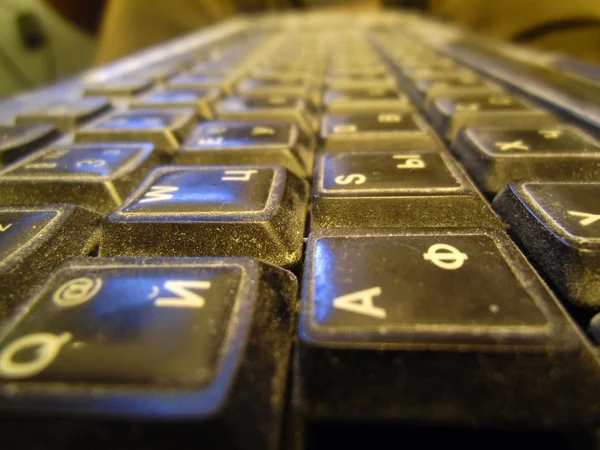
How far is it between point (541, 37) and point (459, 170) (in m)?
1.23

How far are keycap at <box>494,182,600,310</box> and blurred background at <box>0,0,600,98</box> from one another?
1076 mm

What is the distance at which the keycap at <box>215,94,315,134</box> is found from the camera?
0.51m

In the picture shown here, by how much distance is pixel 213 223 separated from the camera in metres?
0.28

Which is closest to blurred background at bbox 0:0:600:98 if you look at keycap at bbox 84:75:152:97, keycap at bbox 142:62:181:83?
keycap at bbox 142:62:181:83

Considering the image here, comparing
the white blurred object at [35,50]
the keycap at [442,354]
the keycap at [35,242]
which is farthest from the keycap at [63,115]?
the white blurred object at [35,50]

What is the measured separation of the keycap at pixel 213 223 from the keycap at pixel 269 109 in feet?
0.65

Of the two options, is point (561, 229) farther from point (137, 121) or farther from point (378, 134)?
point (137, 121)

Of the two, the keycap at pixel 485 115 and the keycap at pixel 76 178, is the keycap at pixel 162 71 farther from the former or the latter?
the keycap at pixel 485 115

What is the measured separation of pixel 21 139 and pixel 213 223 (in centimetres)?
32

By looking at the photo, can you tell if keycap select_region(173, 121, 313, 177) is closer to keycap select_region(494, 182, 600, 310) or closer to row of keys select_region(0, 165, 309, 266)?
row of keys select_region(0, 165, 309, 266)

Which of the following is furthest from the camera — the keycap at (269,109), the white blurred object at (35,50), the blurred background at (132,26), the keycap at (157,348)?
the white blurred object at (35,50)

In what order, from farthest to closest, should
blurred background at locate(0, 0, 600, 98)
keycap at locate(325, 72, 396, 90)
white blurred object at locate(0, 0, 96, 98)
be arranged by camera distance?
white blurred object at locate(0, 0, 96, 98) < blurred background at locate(0, 0, 600, 98) < keycap at locate(325, 72, 396, 90)

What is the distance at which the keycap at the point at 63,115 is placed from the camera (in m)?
0.51

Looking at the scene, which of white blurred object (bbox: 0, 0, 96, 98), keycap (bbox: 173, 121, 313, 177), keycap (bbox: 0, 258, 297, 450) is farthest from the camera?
white blurred object (bbox: 0, 0, 96, 98)
